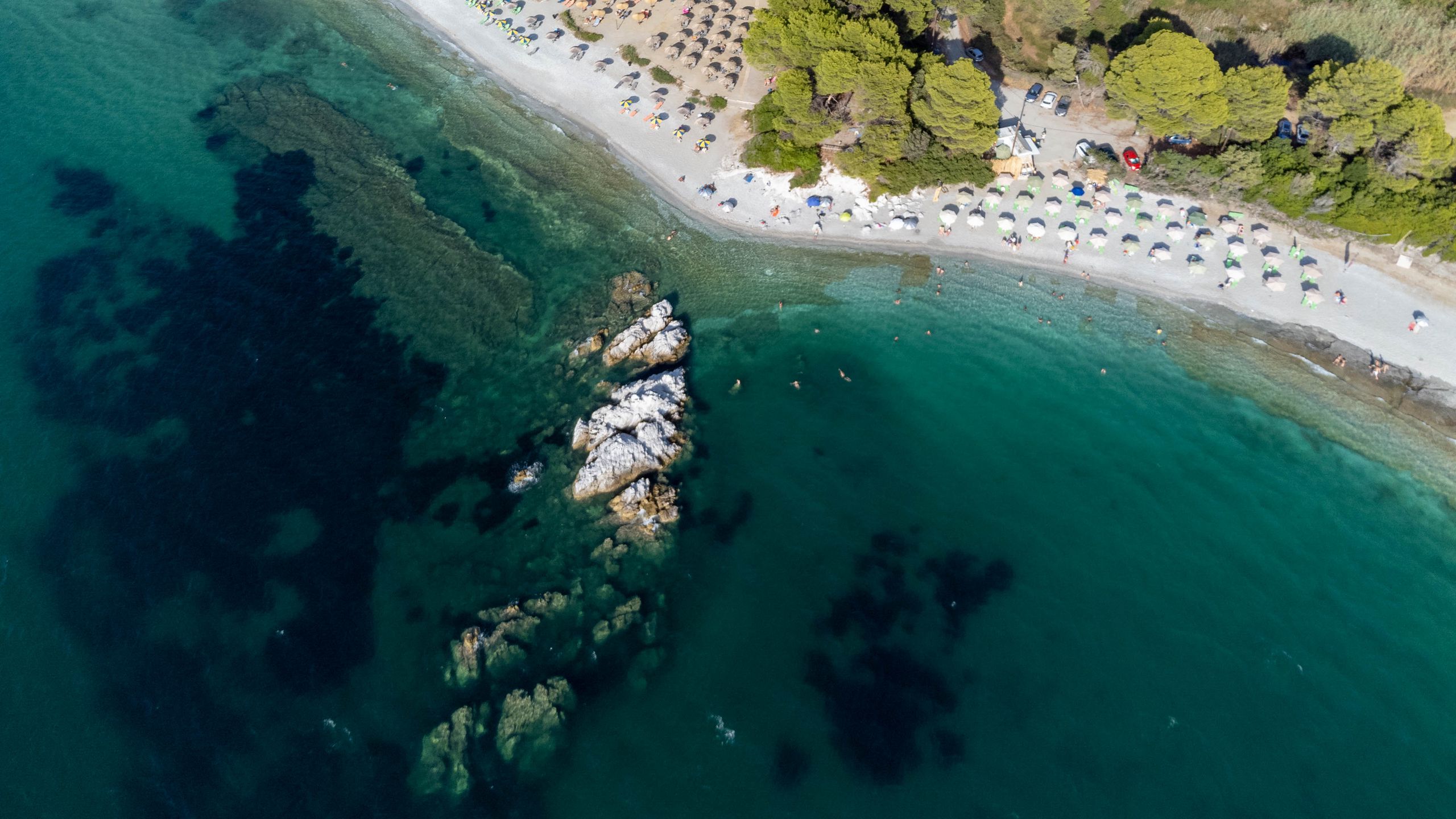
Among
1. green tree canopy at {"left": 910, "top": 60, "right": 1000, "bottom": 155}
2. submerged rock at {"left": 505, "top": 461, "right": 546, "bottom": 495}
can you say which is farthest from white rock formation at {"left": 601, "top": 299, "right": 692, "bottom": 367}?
green tree canopy at {"left": 910, "top": 60, "right": 1000, "bottom": 155}

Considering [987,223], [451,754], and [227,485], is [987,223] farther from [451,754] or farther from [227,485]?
[227,485]

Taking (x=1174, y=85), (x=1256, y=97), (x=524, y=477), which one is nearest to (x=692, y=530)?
(x=524, y=477)

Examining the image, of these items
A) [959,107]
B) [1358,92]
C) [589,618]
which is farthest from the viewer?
[959,107]

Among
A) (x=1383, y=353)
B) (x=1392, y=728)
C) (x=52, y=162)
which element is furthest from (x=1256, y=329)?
(x=52, y=162)

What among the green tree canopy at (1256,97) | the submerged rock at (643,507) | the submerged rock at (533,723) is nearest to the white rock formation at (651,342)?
the submerged rock at (643,507)

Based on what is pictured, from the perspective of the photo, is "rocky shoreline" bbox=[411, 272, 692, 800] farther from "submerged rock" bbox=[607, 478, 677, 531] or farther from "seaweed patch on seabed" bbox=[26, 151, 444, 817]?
"seaweed patch on seabed" bbox=[26, 151, 444, 817]

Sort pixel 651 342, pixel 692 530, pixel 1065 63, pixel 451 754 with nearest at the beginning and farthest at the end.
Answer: pixel 451 754
pixel 692 530
pixel 651 342
pixel 1065 63

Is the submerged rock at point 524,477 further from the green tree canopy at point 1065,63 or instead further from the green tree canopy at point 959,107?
the green tree canopy at point 1065,63

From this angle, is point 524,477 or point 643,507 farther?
point 524,477
